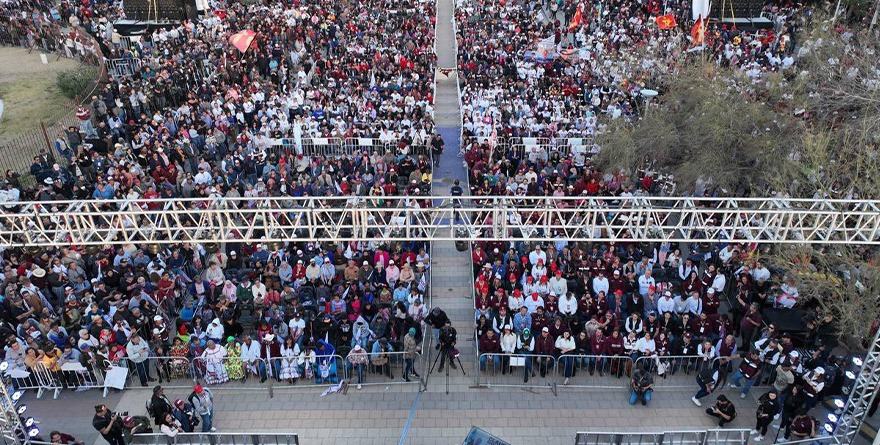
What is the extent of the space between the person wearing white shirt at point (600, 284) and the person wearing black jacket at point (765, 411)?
150 inches

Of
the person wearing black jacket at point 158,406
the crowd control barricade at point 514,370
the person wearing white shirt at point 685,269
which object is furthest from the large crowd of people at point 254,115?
the person wearing white shirt at point 685,269

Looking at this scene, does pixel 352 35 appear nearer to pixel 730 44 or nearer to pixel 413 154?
pixel 413 154

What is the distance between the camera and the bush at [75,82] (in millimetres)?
28125

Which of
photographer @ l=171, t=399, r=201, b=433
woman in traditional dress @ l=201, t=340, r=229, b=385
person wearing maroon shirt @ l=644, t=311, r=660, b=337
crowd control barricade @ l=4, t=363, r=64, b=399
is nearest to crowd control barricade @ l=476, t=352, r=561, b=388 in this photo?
person wearing maroon shirt @ l=644, t=311, r=660, b=337

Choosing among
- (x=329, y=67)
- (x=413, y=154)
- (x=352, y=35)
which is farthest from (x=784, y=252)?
(x=352, y=35)

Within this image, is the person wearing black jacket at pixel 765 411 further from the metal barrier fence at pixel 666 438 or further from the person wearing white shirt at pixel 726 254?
the person wearing white shirt at pixel 726 254

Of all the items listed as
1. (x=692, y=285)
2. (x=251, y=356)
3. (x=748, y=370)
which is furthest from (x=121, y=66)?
(x=748, y=370)

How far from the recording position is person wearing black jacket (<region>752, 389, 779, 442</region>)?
38.7 feet

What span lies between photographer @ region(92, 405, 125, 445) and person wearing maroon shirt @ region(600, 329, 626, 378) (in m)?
9.06

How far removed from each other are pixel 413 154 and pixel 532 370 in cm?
1043

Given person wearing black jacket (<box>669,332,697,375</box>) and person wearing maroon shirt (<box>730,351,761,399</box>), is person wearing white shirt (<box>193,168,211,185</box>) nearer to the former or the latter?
person wearing black jacket (<box>669,332,697,375</box>)

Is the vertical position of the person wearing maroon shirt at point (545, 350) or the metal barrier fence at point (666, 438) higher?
the person wearing maroon shirt at point (545, 350)

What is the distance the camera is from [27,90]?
3098 centimetres

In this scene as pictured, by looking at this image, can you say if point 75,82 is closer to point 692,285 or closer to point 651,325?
point 651,325
